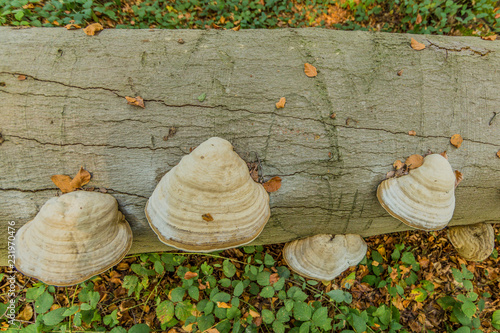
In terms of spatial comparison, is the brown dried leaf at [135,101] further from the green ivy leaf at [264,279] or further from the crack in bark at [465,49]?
the crack in bark at [465,49]

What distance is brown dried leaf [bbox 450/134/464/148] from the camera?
237cm

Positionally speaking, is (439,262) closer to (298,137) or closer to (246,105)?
(298,137)

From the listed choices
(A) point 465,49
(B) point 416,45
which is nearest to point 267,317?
(B) point 416,45

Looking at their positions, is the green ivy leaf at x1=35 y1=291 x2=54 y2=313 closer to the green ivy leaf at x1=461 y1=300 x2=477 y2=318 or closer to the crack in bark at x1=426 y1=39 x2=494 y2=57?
the green ivy leaf at x1=461 y1=300 x2=477 y2=318

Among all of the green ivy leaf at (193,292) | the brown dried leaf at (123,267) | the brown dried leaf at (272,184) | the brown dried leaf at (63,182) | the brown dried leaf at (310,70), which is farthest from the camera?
the brown dried leaf at (123,267)

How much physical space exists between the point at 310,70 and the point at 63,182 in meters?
2.30

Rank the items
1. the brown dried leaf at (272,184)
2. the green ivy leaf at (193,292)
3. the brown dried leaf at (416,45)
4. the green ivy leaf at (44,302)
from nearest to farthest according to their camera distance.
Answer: the brown dried leaf at (272,184) < the brown dried leaf at (416,45) < the green ivy leaf at (44,302) < the green ivy leaf at (193,292)

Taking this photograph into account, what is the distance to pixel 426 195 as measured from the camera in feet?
6.87

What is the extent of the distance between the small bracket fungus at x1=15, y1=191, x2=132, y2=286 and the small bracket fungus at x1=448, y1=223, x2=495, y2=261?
13.9ft

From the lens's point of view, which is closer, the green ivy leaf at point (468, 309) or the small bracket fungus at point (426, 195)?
the small bracket fungus at point (426, 195)

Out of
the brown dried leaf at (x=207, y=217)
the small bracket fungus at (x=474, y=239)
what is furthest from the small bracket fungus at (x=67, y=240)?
the small bracket fungus at (x=474, y=239)

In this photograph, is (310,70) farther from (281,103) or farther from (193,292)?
(193,292)

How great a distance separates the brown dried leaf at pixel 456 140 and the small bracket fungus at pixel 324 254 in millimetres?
1330

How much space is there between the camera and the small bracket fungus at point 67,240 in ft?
5.98
